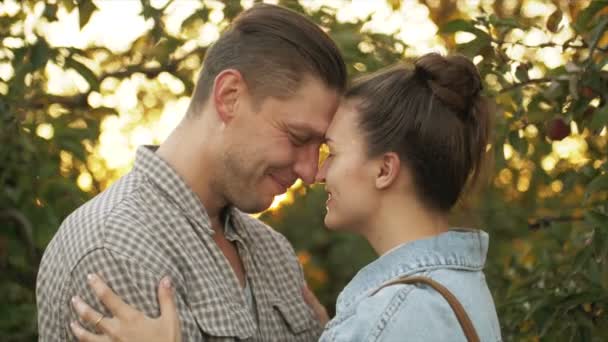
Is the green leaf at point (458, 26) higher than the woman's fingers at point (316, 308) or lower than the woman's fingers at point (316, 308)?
higher

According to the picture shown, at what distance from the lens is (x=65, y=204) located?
11.7 ft

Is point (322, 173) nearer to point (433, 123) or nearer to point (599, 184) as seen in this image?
point (433, 123)

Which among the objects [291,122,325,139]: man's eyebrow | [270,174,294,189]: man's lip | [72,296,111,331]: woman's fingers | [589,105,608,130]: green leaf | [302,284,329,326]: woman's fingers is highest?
[589,105,608,130]: green leaf

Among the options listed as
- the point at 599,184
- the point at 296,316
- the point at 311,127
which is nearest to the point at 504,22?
the point at 599,184

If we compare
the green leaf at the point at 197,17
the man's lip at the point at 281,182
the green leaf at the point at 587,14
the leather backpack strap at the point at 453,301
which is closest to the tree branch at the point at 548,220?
the green leaf at the point at 587,14

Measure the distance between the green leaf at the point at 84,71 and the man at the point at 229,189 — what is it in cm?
58

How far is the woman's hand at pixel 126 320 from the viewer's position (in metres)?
2.48

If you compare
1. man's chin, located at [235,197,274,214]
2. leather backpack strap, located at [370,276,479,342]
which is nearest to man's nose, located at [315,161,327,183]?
man's chin, located at [235,197,274,214]

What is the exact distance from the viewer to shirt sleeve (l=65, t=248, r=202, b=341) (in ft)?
8.36

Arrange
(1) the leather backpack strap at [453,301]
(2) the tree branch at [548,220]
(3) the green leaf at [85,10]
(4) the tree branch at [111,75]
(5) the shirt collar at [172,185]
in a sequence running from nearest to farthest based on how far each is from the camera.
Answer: (1) the leather backpack strap at [453,301] → (5) the shirt collar at [172,185] → (3) the green leaf at [85,10] → (2) the tree branch at [548,220] → (4) the tree branch at [111,75]

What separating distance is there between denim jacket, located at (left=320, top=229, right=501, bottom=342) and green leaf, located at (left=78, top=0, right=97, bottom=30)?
4.31ft

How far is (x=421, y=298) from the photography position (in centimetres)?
238

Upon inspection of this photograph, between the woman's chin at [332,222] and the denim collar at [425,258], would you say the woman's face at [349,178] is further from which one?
the denim collar at [425,258]

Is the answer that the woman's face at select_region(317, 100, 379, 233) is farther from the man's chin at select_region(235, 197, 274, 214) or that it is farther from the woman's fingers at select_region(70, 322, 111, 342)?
the woman's fingers at select_region(70, 322, 111, 342)
